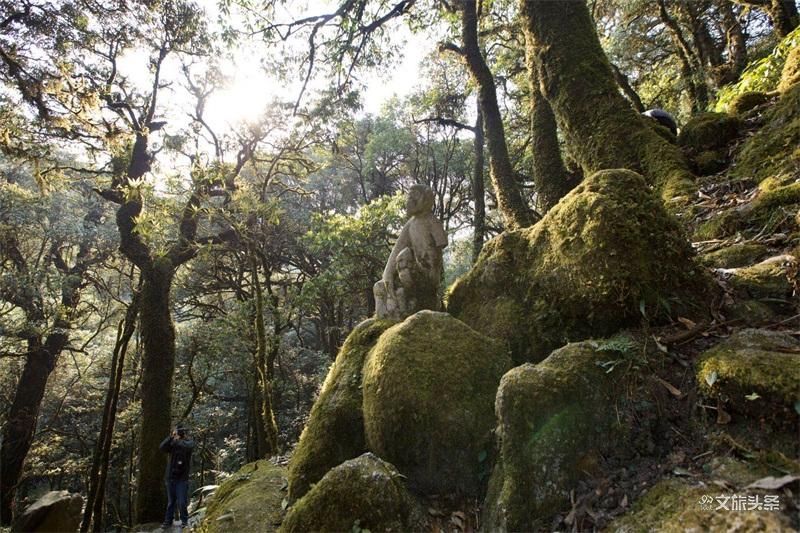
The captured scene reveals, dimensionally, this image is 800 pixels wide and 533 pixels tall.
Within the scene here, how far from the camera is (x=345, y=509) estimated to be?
7.70ft

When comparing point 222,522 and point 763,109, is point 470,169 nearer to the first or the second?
point 763,109

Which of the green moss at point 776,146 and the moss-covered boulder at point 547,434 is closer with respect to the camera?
the moss-covered boulder at point 547,434

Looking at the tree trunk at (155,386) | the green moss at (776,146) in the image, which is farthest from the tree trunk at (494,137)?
the tree trunk at (155,386)

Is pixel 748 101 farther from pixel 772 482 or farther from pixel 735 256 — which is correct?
pixel 772 482

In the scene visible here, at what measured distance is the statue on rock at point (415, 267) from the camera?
15.4 ft

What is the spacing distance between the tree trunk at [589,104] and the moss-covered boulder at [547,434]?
334cm

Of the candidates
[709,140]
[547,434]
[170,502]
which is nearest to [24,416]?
[170,502]

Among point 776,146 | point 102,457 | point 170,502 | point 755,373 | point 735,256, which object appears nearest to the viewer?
point 755,373

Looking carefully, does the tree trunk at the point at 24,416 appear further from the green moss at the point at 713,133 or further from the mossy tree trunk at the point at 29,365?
the green moss at the point at 713,133

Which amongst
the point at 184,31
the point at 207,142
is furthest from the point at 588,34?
the point at 207,142

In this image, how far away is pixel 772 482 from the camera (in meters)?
1.51

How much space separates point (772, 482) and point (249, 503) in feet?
11.8

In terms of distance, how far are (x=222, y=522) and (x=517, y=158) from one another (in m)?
15.1

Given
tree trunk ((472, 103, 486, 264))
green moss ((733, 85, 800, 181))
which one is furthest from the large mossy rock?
tree trunk ((472, 103, 486, 264))
